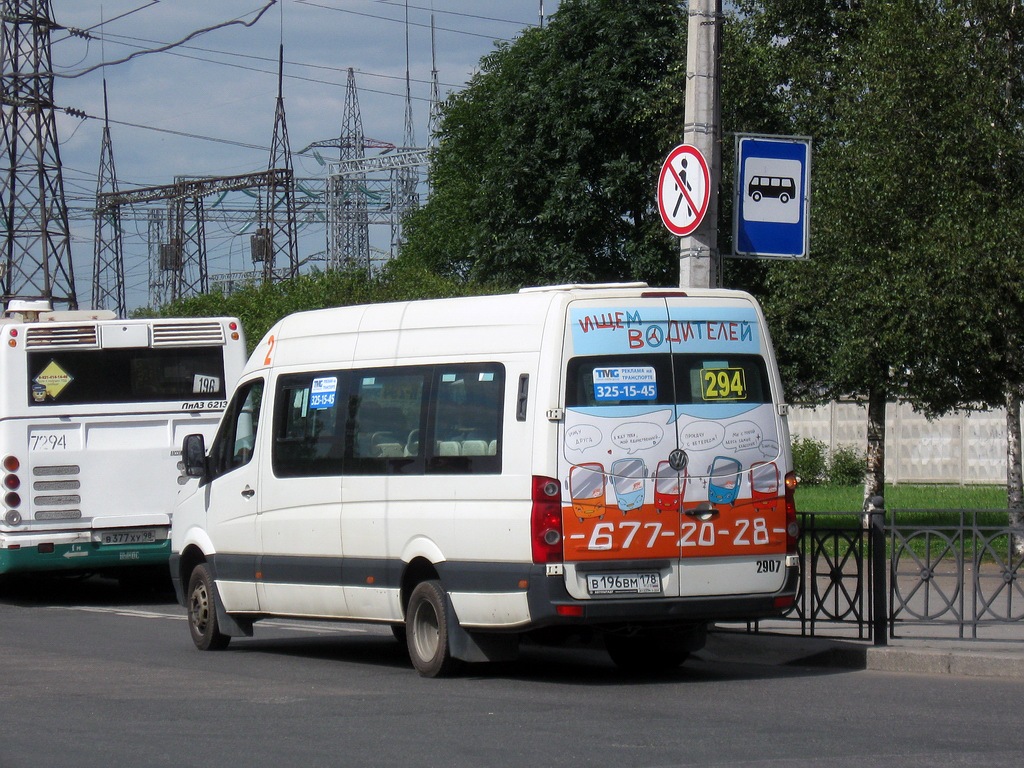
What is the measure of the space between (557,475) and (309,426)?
8.96ft

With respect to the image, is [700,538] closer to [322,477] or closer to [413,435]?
[413,435]

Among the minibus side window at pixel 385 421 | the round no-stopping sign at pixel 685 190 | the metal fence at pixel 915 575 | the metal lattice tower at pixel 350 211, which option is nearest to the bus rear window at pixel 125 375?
the minibus side window at pixel 385 421

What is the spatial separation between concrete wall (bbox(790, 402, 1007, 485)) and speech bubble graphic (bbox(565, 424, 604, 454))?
30.2m

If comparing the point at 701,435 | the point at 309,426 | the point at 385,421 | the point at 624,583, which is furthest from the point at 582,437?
the point at 309,426

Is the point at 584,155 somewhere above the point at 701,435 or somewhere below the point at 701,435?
above

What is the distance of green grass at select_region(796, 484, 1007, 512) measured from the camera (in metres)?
29.8

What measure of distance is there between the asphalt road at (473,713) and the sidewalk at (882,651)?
19 cm

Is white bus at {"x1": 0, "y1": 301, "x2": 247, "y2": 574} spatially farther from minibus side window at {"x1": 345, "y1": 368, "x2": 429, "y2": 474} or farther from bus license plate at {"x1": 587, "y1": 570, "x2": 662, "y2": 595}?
bus license plate at {"x1": 587, "y1": 570, "x2": 662, "y2": 595}

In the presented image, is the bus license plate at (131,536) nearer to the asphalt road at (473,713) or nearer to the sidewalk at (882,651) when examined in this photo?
the asphalt road at (473,713)

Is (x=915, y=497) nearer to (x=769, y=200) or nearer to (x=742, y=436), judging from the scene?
(x=769, y=200)

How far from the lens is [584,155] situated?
30.4 metres

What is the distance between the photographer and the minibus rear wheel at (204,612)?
12625 millimetres

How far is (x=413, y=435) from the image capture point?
10.6m

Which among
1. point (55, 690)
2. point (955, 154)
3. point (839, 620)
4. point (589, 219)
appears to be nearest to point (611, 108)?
point (589, 219)
